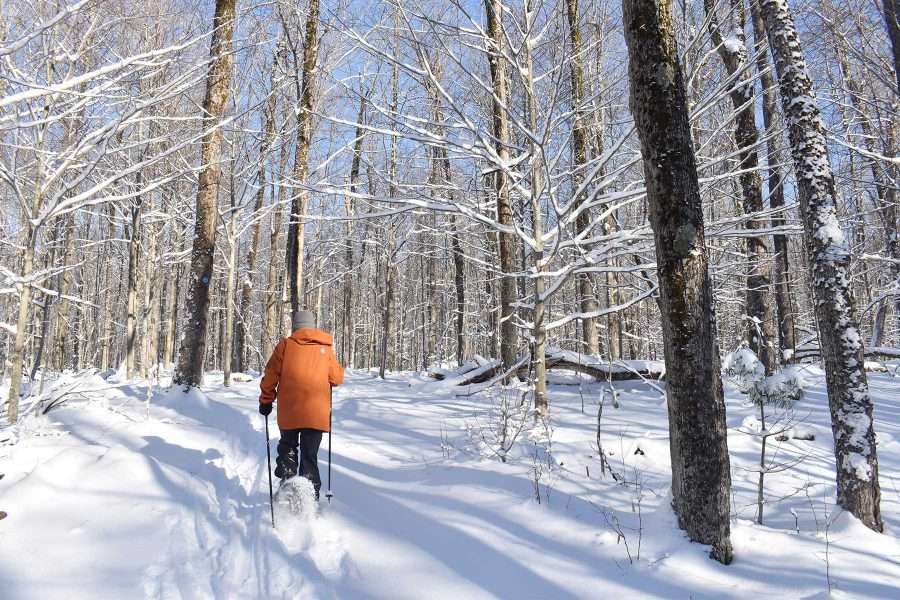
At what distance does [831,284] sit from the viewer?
424 centimetres

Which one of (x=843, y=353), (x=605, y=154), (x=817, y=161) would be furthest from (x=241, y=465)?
(x=817, y=161)

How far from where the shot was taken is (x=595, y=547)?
3.40 m

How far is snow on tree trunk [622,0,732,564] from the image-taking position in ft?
Result: 10.6

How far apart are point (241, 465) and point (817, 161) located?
6438 mm

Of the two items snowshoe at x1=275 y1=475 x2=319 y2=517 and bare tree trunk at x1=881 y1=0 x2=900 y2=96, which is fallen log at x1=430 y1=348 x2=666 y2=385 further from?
bare tree trunk at x1=881 y1=0 x2=900 y2=96

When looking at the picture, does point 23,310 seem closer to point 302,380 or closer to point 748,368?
point 302,380

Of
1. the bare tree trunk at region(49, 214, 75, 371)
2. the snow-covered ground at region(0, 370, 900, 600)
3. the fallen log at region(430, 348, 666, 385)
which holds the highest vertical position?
the bare tree trunk at region(49, 214, 75, 371)

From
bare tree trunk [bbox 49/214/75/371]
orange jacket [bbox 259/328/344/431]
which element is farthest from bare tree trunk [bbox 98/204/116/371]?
orange jacket [bbox 259/328/344/431]

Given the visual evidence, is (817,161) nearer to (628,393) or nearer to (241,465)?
(628,393)

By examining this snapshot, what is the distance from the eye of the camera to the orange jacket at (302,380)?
473 cm

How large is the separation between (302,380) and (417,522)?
5.46 ft

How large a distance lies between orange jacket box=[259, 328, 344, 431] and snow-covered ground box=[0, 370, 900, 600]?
2.64 feet

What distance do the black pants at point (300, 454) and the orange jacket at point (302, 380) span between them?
0.10 meters

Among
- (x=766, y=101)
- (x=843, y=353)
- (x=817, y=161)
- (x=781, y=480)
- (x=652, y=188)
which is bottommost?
(x=781, y=480)
